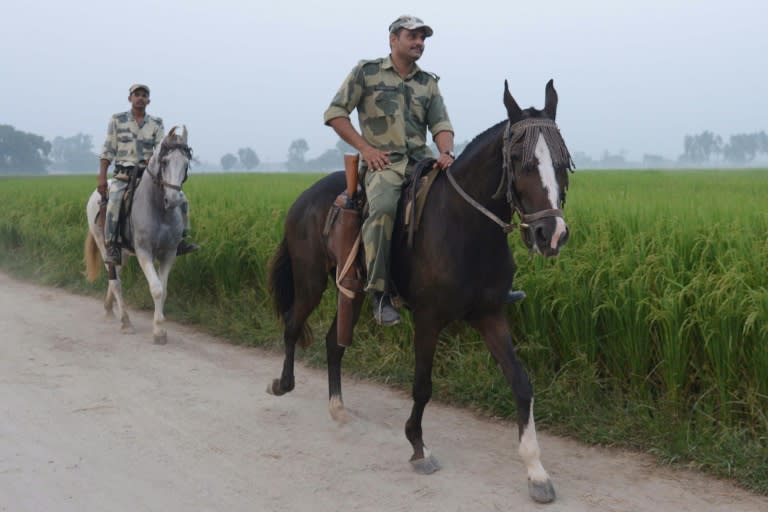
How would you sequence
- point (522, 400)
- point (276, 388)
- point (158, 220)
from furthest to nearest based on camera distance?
point (158, 220)
point (276, 388)
point (522, 400)

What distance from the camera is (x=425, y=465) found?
Result: 435cm

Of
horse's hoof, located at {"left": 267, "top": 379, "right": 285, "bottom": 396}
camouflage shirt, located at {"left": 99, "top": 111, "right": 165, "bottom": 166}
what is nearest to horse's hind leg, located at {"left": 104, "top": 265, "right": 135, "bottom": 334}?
camouflage shirt, located at {"left": 99, "top": 111, "right": 165, "bottom": 166}

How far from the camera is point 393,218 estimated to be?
4.61 meters

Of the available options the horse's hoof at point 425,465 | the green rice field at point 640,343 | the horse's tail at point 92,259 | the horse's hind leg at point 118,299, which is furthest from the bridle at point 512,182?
the horse's tail at point 92,259

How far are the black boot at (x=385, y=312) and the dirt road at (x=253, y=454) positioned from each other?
32.7 inches

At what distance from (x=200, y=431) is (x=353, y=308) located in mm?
1305

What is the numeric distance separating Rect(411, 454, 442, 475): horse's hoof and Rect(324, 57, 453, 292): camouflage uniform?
102 centimetres

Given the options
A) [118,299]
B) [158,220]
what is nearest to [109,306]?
[118,299]

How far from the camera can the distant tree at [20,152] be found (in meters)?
127

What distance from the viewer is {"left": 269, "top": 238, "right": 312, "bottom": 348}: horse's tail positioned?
639cm

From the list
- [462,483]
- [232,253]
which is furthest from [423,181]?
[232,253]

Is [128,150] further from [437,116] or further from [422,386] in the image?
[422,386]

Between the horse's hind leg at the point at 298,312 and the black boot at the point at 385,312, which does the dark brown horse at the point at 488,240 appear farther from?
the horse's hind leg at the point at 298,312

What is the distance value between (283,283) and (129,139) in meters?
3.69
